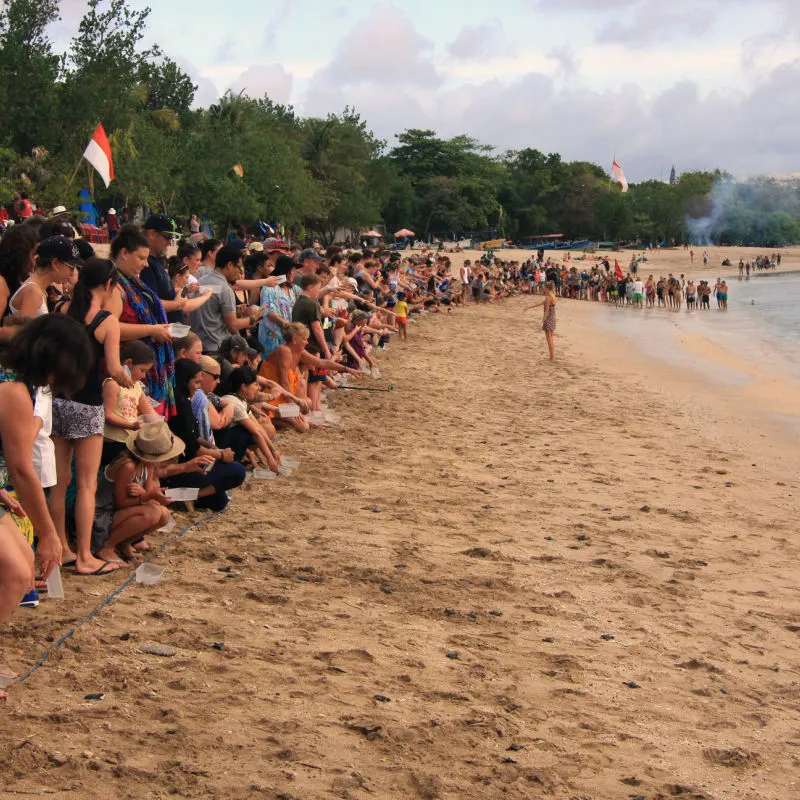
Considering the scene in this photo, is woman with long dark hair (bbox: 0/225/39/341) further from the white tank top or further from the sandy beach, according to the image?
the sandy beach

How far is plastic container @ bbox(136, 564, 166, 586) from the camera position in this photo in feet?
17.1

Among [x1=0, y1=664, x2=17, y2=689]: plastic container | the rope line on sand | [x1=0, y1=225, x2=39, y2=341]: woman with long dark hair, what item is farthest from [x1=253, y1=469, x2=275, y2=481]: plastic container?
[x1=0, y1=664, x2=17, y2=689]: plastic container

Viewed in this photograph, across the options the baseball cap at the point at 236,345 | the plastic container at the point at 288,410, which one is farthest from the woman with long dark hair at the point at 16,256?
the plastic container at the point at 288,410

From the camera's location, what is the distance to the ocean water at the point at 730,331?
21.0m

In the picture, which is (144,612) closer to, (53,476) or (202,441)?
(53,476)

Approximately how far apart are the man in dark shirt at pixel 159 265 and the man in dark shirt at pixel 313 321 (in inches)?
122

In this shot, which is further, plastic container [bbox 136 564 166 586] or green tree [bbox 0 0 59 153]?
green tree [bbox 0 0 59 153]

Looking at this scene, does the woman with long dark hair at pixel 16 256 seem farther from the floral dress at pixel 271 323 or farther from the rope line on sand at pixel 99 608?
the floral dress at pixel 271 323

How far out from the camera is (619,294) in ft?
148

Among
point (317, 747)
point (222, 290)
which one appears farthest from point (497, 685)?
point (222, 290)

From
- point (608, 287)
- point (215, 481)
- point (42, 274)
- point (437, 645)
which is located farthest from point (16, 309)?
point (608, 287)

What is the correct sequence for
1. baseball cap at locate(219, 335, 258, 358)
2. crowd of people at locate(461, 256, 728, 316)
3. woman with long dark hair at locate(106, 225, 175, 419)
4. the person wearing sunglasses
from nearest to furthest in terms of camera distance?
the person wearing sunglasses
woman with long dark hair at locate(106, 225, 175, 419)
baseball cap at locate(219, 335, 258, 358)
crowd of people at locate(461, 256, 728, 316)

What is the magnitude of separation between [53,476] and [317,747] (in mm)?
1821

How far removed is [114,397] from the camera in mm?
5605
